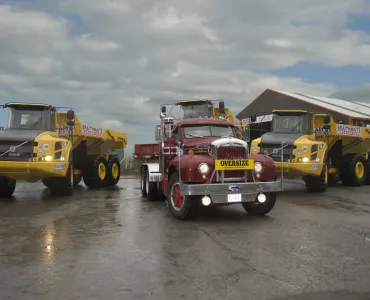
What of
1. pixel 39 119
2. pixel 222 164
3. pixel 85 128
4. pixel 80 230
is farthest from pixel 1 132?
pixel 222 164

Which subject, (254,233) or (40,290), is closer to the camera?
(40,290)

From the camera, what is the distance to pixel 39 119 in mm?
12836

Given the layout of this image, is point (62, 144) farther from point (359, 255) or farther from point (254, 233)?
point (359, 255)

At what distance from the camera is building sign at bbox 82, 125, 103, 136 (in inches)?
574

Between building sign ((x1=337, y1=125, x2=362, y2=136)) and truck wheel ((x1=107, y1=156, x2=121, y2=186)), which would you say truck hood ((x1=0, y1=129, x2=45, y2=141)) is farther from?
building sign ((x1=337, y1=125, x2=362, y2=136))

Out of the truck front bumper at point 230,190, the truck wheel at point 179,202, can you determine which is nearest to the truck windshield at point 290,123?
the truck front bumper at point 230,190

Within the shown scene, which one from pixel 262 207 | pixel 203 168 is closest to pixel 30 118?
pixel 203 168

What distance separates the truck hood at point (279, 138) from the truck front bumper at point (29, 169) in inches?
264

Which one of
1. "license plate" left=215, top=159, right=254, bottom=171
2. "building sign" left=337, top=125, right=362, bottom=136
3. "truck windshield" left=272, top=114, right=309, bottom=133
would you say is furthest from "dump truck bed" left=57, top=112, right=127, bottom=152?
"building sign" left=337, top=125, right=362, bottom=136

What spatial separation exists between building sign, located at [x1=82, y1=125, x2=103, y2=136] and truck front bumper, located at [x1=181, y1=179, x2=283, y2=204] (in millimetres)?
7589

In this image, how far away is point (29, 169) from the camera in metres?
11.2

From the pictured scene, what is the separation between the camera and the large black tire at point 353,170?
622 inches

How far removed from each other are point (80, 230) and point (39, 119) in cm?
648

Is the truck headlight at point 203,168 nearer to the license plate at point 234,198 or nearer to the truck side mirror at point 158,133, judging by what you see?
the license plate at point 234,198
